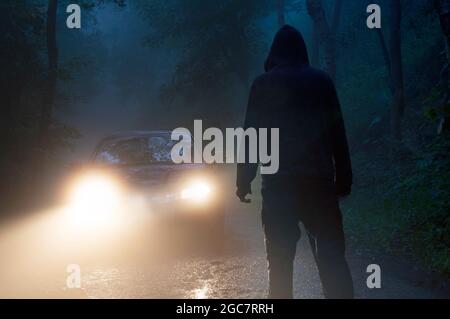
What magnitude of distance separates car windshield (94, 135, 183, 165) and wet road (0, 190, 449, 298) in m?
1.31

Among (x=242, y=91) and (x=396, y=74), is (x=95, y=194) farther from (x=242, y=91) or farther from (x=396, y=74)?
(x=242, y=91)

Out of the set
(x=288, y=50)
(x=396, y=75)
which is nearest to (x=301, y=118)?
(x=288, y=50)

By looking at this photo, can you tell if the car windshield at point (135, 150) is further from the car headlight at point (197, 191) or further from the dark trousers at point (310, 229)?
the dark trousers at point (310, 229)

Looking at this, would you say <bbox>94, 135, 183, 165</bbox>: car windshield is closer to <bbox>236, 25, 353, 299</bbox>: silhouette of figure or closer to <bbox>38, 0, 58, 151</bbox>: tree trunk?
<bbox>236, 25, 353, 299</bbox>: silhouette of figure

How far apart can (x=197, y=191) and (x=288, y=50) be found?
402 centimetres

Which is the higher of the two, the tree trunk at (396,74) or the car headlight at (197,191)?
the tree trunk at (396,74)

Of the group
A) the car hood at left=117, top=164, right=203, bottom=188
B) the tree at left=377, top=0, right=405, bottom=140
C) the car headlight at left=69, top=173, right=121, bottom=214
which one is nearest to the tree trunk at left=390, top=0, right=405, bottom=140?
the tree at left=377, top=0, right=405, bottom=140

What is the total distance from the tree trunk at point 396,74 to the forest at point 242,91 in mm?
29

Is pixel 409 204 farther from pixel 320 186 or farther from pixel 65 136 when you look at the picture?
pixel 65 136

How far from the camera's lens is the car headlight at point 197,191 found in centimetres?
697

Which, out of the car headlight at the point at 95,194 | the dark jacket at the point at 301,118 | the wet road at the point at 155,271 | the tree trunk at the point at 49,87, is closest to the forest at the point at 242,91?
the tree trunk at the point at 49,87

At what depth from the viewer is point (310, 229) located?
3197 millimetres

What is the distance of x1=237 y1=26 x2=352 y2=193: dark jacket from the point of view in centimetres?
319
